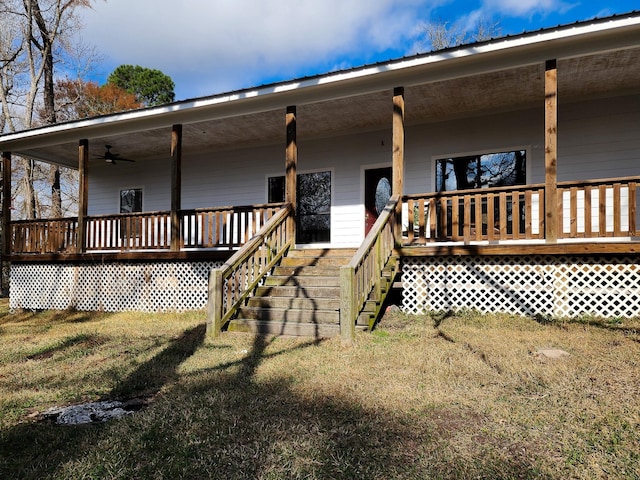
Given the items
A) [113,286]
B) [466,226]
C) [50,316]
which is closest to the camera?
[466,226]

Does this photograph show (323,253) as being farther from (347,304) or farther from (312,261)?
(347,304)

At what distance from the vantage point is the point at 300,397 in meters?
3.83

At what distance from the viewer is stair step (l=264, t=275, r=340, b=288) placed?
276 inches

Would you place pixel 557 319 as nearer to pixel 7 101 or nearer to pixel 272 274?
pixel 272 274

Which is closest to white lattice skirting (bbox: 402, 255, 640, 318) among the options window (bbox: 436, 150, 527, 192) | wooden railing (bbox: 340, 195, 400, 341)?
wooden railing (bbox: 340, 195, 400, 341)

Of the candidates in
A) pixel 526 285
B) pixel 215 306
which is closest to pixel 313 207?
pixel 215 306

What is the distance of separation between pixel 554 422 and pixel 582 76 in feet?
21.1

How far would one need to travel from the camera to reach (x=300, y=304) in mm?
6613

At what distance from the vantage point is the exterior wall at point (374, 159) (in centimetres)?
821

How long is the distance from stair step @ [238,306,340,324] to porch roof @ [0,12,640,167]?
409 centimetres

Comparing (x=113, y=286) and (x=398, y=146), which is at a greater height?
(x=398, y=146)

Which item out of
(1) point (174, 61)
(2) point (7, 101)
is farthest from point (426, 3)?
(2) point (7, 101)

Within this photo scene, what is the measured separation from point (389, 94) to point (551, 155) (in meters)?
3.02

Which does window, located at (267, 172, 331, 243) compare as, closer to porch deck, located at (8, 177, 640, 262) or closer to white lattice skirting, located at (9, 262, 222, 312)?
porch deck, located at (8, 177, 640, 262)
